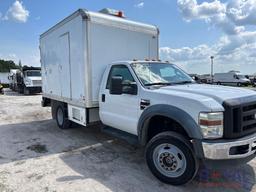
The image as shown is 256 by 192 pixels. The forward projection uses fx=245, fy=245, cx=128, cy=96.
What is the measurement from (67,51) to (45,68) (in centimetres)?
235

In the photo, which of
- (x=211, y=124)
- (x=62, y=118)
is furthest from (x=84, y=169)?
(x=62, y=118)

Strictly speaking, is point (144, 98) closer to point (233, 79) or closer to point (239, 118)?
point (239, 118)

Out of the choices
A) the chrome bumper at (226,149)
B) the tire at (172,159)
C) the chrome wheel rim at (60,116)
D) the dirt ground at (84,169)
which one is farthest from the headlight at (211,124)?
the chrome wheel rim at (60,116)

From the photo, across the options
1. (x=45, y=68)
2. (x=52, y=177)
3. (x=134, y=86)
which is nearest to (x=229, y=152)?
(x=134, y=86)

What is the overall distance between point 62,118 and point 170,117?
483 cm

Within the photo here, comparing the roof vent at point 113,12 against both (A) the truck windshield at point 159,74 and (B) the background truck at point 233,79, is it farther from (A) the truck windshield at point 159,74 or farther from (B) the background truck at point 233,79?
(B) the background truck at point 233,79

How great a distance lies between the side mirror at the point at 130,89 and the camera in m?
4.62

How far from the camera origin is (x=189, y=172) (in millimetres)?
3703

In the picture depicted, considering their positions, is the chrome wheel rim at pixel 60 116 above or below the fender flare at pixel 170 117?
below

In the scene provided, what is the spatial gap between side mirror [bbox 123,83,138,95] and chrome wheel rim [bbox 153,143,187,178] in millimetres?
1150

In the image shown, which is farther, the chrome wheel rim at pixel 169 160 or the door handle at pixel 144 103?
the door handle at pixel 144 103

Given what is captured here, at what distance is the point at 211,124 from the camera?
3.41 meters

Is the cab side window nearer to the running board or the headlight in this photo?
the running board

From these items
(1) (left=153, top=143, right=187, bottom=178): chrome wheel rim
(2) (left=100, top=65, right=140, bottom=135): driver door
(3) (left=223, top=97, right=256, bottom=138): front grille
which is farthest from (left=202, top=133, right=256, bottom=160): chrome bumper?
(2) (left=100, top=65, right=140, bottom=135): driver door
